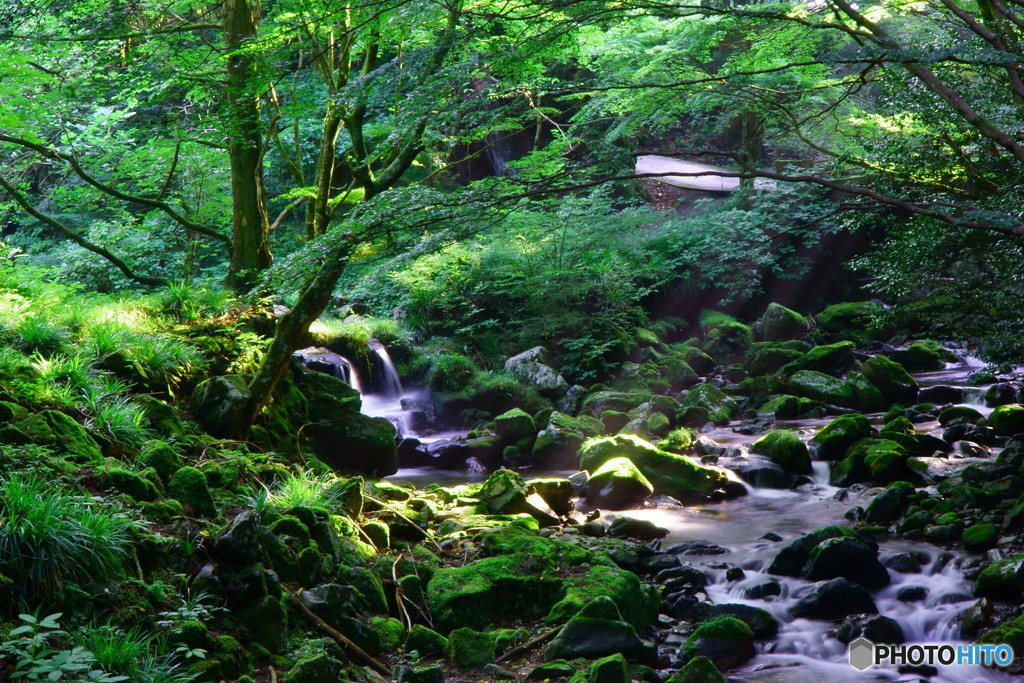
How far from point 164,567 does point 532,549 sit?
3205 millimetres

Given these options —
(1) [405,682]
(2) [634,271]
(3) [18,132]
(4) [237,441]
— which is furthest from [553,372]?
(1) [405,682]

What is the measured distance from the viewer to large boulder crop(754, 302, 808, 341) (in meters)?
18.1

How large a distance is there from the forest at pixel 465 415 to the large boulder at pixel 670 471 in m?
0.04

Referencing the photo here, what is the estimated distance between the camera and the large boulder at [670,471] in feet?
33.2

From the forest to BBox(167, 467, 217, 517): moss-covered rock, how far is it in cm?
2

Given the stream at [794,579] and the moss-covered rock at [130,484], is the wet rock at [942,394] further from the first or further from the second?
the moss-covered rock at [130,484]

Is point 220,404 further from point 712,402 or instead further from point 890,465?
point 712,402

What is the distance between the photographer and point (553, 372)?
16.1 metres

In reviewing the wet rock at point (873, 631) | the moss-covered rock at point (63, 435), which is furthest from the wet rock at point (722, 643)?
the moss-covered rock at point (63, 435)

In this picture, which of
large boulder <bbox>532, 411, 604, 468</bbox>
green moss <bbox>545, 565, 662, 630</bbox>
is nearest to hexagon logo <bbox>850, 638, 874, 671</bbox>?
green moss <bbox>545, 565, 662, 630</bbox>

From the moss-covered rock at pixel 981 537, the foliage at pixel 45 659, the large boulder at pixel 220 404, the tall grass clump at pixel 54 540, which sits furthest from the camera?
the large boulder at pixel 220 404

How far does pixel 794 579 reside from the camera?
23.1ft

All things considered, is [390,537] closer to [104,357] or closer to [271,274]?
[271,274]

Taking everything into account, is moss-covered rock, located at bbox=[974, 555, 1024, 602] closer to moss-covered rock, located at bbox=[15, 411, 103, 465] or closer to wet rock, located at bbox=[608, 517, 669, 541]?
wet rock, located at bbox=[608, 517, 669, 541]
